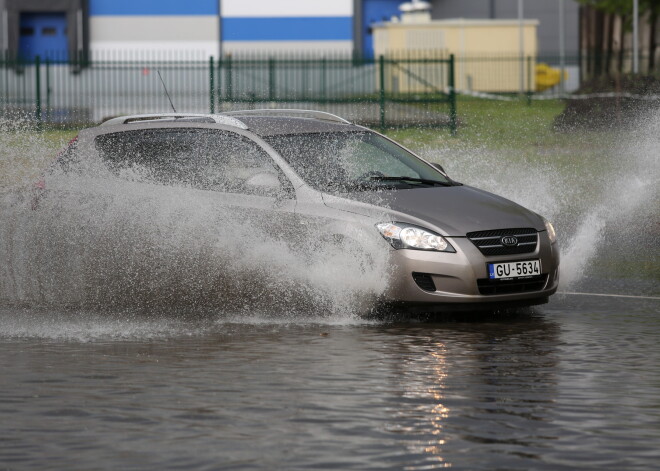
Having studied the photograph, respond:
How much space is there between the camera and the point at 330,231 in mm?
11156

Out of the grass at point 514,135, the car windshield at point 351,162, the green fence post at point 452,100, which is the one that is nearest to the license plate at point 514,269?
the car windshield at point 351,162

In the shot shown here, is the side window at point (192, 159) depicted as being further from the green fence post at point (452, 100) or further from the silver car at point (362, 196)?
the green fence post at point (452, 100)

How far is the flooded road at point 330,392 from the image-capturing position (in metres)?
6.64

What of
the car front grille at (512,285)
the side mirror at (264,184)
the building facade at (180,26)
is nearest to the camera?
the car front grille at (512,285)

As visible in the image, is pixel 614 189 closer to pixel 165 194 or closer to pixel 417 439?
pixel 165 194

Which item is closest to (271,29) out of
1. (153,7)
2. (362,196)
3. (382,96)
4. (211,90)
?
(153,7)

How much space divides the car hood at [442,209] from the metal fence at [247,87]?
70.2 ft

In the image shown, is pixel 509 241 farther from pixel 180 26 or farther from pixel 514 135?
pixel 180 26

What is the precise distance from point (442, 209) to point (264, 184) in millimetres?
1360

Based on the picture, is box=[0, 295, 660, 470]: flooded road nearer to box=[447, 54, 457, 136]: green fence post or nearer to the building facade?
box=[447, 54, 457, 136]: green fence post

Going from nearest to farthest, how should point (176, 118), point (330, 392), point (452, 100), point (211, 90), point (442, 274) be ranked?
1. point (330, 392)
2. point (442, 274)
3. point (176, 118)
4. point (452, 100)
5. point (211, 90)

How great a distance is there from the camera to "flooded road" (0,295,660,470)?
6.64 m

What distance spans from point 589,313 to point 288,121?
2915 mm

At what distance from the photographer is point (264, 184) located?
1164cm
